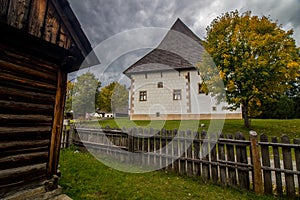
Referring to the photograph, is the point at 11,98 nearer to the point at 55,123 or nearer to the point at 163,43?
the point at 55,123

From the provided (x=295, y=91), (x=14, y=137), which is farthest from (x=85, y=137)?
(x=295, y=91)

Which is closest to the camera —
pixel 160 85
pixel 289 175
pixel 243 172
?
pixel 289 175

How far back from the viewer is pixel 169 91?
21.8m

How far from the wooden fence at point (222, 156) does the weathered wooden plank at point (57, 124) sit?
2.72 meters


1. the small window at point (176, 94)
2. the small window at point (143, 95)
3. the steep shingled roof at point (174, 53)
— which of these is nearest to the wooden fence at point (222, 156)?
the small window at point (176, 94)

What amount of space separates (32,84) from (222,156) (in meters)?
4.46

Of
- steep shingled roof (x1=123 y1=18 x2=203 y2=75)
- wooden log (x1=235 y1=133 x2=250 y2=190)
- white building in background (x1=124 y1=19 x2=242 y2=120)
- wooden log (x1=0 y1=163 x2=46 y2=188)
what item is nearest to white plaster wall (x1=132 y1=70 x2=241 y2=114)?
white building in background (x1=124 y1=19 x2=242 y2=120)

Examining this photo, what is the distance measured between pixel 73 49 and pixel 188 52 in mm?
19825

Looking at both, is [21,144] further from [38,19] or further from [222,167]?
[222,167]

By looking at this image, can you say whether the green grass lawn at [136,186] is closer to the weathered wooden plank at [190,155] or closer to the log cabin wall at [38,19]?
the weathered wooden plank at [190,155]

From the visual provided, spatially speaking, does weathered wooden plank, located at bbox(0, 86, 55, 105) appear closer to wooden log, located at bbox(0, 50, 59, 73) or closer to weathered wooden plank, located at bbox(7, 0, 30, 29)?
wooden log, located at bbox(0, 50, 59, 73)

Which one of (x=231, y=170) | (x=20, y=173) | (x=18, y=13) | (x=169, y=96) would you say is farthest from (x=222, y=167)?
(x=169, y=96)

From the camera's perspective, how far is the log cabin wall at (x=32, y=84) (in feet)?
8.51

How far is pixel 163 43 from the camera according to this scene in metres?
24.1
